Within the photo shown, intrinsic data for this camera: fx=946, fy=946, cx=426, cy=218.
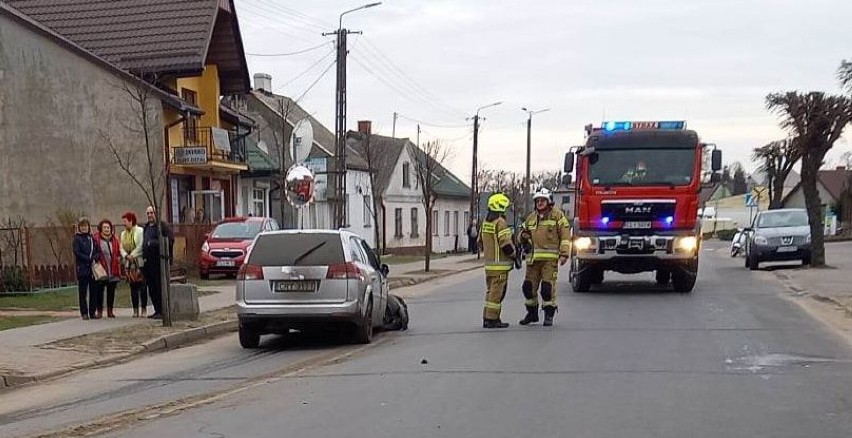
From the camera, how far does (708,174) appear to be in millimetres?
18062

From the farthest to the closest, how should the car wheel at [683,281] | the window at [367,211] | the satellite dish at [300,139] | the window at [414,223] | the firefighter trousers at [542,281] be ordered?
the window at [414,223]
the window at [367,211]
the satellite dish at [300,139]
the car wheel at [683,281]
the firefighter trousers at [542,281]

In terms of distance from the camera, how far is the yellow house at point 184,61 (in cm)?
2897

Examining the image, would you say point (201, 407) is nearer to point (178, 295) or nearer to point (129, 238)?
point (178, 295)

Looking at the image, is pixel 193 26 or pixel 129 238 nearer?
pixel 129 238

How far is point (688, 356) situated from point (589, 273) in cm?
881

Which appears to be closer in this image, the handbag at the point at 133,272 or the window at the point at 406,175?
the handbag at the point at 133,272

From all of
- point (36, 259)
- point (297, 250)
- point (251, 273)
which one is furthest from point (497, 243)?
point (36, 259)

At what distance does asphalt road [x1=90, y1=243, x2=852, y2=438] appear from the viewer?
716 cm

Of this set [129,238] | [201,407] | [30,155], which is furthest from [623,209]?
[30,155]

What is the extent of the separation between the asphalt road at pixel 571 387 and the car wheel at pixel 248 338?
1.70m

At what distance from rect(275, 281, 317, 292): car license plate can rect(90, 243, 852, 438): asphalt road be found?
115cm

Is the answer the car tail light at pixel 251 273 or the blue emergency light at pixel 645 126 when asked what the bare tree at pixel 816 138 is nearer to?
the blue emergency light at pixel 645 126

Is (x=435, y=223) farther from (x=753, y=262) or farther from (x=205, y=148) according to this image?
(x=753, y=262)

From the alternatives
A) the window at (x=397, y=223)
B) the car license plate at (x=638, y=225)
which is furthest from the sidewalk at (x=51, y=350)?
the window at (x=397, y=223)
